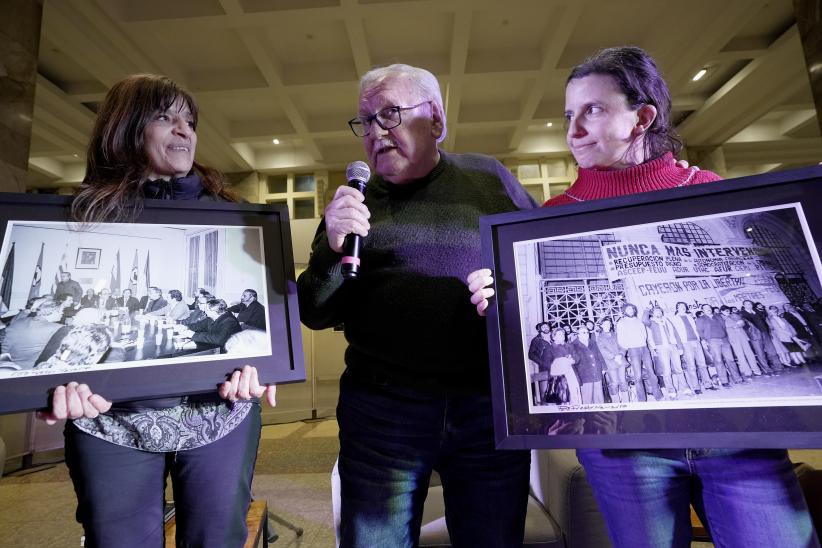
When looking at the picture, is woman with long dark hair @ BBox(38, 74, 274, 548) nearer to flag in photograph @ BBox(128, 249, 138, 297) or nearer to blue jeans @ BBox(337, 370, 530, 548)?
flag in photograph @ BBox(128, 249, 138, 297)

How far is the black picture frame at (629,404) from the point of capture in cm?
74

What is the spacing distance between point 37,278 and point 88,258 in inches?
3.8

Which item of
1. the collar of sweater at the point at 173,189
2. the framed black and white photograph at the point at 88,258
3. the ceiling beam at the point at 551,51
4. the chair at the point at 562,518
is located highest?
the ceiling beam at the point at 551,51

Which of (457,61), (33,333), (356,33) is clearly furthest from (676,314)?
(457,61)

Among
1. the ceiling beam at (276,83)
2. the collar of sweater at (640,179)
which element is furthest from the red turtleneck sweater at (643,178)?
the ceiling beam at (276,83)

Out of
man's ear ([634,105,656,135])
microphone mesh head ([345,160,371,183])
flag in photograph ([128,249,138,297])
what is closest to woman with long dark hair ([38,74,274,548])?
flag in photograph ([128,249,138,297])

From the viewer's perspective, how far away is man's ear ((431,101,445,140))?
1236mm

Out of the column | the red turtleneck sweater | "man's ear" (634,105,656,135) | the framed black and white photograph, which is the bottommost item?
the framed black and white photograph

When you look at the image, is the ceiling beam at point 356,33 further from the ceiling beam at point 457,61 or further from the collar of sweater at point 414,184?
the collar of sweater at point 414,184

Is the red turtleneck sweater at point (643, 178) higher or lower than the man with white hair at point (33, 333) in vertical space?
higher

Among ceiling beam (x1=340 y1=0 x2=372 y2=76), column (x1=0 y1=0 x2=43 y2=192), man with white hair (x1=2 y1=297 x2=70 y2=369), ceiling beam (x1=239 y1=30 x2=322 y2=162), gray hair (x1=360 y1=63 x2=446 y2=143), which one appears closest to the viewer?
man with white hair (x1=2 y1=297 x2=70 y2=369)

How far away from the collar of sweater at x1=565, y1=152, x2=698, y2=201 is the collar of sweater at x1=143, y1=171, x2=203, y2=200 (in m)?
0.94

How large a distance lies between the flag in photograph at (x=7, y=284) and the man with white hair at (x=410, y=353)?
58 cm

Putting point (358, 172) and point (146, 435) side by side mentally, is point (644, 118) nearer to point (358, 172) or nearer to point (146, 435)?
point (358, 172)
